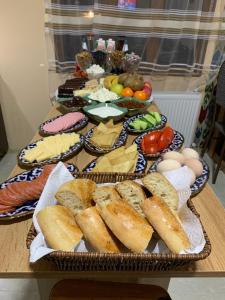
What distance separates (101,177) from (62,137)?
41 centimetres

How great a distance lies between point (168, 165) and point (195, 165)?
4.0 inches

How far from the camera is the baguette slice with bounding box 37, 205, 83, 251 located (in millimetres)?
556

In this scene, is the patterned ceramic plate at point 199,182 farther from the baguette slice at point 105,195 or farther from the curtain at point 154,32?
the curtain at point 154,32

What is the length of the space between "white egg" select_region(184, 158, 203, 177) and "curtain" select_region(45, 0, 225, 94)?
1.44 meters

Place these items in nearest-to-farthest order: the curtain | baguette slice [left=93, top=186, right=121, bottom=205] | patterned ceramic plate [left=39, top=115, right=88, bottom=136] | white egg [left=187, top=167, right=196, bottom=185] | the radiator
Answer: baguette slice [left=93, top=186, right=121, bottom=205]
white egg [left=187, top=167, right=196, bottom=185]
patterned ceramic plate [left=39, top=115, right=88, bottom=136]
the curtain
the radiator

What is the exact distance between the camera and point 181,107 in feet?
7.39

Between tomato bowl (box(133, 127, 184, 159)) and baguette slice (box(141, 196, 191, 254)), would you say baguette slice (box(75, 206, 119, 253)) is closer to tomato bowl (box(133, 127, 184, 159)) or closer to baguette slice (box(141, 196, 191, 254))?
baguette slice (box(141, 196, 191, 254))

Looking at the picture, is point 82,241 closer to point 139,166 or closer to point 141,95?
point 139,166

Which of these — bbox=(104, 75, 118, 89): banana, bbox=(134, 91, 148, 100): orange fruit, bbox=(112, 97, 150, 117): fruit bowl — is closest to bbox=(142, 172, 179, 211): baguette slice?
bbox=(112, 97, 150, 117): fruit bowl

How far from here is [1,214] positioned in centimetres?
71

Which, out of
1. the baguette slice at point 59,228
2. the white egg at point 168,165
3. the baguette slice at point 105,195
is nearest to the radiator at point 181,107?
the white egg at point 168,165

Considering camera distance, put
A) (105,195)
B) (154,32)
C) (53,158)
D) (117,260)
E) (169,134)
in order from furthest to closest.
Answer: (154,32), (169,134), (53,158), (105,195), (117,260)

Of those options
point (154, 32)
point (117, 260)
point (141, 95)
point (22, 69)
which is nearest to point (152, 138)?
point (141, 95)

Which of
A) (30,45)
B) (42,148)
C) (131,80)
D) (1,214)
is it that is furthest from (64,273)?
(30,45)
